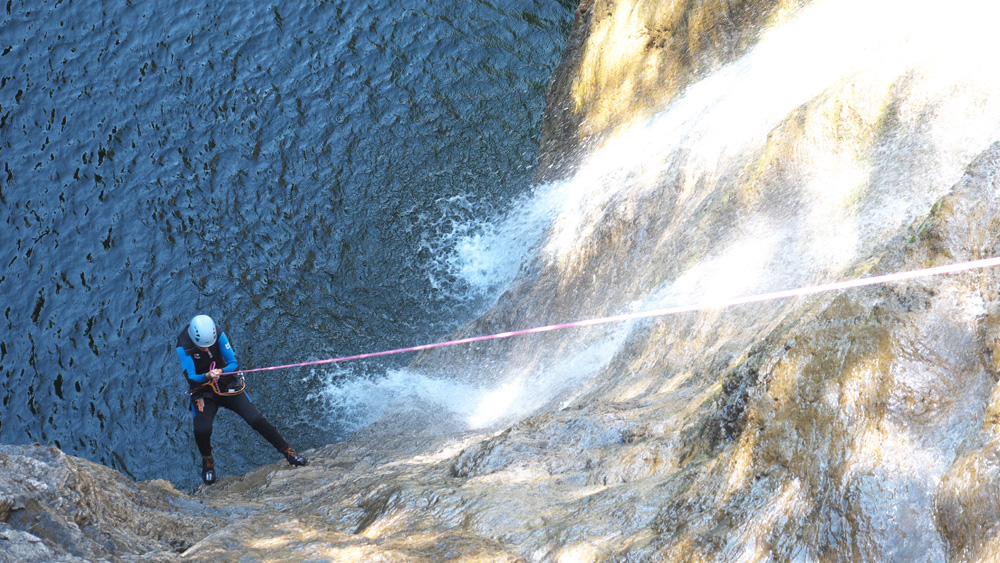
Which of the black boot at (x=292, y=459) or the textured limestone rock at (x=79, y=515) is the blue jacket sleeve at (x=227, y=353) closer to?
the black boot at (x=292, y=459)

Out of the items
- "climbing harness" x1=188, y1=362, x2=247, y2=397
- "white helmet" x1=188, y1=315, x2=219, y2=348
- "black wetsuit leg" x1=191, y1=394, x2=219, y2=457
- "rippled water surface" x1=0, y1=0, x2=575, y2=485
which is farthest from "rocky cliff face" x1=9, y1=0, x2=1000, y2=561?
"rippled water surface" x1=0, y1=0, x2=575, y2=485

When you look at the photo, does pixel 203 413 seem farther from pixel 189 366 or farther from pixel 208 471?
pixel 208 471

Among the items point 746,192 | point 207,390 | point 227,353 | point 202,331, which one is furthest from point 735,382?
point 207,390

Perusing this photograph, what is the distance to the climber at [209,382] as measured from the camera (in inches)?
352

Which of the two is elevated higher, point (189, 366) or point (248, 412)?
point (189, 366)

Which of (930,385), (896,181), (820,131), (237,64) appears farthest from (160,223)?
(930,385)

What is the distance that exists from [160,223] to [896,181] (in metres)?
Result: 12.2

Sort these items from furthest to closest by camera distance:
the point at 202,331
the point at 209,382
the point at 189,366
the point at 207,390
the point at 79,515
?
1. the point at 207,390
2. the point at 209,382
3. the point at 189,366
4. the point at 202,331
5. the point at 79,515

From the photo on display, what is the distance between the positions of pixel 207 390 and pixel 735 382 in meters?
6.66

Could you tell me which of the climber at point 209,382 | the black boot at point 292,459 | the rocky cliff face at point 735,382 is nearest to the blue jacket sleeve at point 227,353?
the climber at point 209,382

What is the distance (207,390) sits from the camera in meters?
9.38

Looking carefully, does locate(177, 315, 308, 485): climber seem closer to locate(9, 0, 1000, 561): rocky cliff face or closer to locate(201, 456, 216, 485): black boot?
locate(201, 456, 216, 485): black boot

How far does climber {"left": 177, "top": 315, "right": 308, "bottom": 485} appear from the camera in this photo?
29.4 ft

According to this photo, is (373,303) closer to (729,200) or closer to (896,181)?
(729,200)
